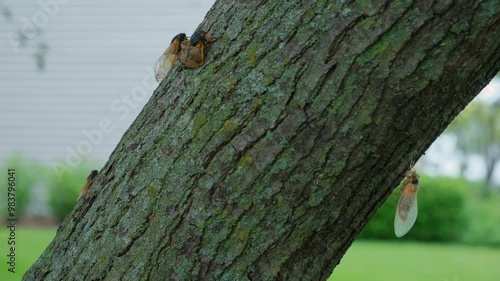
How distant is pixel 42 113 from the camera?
1163cm

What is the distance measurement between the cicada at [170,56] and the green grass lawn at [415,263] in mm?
5595

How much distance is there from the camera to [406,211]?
253cm

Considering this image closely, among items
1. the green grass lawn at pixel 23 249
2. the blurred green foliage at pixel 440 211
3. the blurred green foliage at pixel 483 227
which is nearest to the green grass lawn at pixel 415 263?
the blurred green foliage at pixel 440 211

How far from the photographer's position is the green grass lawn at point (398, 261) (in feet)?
24.8

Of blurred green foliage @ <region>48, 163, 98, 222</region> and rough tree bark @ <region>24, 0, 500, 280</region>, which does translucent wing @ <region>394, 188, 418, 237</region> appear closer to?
rough tree bark @ <region>24, 0, 500, 280</region>

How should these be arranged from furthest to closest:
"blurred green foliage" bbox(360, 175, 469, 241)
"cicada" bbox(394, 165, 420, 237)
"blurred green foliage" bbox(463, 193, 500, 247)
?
"blurred green foliage" bbox(463, 193, 500, 247) → "blurred green foliage" bbox(360, 175, 469, 241) → "cicada" bbox(394, 165, 420, 237)

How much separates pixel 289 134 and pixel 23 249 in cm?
681

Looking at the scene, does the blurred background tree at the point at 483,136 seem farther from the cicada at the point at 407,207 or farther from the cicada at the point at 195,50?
the cicada at the point at 195,50

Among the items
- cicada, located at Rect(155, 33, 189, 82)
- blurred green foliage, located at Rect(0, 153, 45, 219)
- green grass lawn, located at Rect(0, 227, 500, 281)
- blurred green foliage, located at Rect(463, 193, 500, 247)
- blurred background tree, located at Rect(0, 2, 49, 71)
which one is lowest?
cicada, located at Rect(155, 33, 189, 82)

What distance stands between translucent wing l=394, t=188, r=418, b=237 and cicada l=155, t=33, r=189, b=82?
101 centimetres

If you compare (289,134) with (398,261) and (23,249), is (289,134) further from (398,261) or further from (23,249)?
(398,261)

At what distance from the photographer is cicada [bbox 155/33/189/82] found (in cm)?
189

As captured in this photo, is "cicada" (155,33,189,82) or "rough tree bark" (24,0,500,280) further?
"cicada" (155,33,189,82)

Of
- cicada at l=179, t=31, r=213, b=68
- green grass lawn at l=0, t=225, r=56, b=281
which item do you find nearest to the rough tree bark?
cicada at l=179, t=31, r=213, b=68
